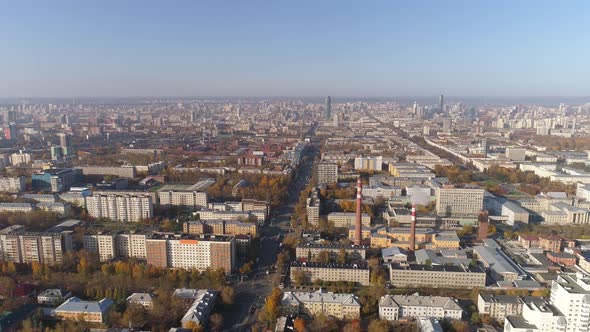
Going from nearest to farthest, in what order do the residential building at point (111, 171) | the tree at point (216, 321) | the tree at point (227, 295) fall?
1. the tree at point (216, 321)
2. the tree at point (227, 295)
3. the residential building at point (111, 171)

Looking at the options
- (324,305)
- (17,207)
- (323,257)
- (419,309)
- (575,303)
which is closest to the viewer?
(575,303)

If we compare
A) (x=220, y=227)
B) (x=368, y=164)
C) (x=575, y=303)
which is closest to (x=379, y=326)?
(x=575, y=303)

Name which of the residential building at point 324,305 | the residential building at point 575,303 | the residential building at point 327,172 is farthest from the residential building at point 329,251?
the residential building at point 327,172

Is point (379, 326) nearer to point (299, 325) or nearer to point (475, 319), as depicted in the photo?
point (299, 325)

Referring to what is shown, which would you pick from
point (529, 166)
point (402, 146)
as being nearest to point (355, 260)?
point (529, 166)

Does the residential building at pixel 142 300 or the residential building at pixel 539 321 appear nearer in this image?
the residential building at pixel 539 321

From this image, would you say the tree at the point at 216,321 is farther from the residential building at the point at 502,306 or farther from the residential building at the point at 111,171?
the residential building at the point at 111,171
